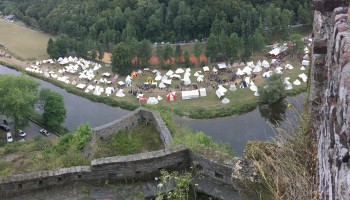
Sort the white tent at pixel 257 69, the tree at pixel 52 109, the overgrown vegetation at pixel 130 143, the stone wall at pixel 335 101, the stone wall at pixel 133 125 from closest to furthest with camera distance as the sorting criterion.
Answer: the stone wall at pixel 335 101, the overgrown vegetation at pixel 130 143, the stone wall at pixel 133 125, the tree at pixel 52 109, the white tent at pixel 257 69

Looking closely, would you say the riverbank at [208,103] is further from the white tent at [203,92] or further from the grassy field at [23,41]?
the grassy field at [23,41]

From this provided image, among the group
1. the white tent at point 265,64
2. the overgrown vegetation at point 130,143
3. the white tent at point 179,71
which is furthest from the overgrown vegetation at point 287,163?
the white tent at point 265,64

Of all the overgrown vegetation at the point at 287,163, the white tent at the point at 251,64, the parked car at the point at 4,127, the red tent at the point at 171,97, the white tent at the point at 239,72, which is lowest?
the parked car at the point at 4,127

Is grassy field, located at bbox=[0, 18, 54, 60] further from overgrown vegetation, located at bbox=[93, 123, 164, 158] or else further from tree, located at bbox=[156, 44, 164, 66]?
overgrown vegetation, located at bbox=[93, 123, 164, 158]

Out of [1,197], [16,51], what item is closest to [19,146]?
[1,197]

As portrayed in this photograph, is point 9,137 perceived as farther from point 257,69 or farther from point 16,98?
point 257,69

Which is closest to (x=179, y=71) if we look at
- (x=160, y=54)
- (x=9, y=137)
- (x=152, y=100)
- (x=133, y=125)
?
(x=160, y=54)

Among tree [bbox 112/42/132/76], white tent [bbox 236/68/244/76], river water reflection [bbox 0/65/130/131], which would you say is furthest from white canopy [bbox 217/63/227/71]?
river water reflection [bbox 0/65/130/131]
